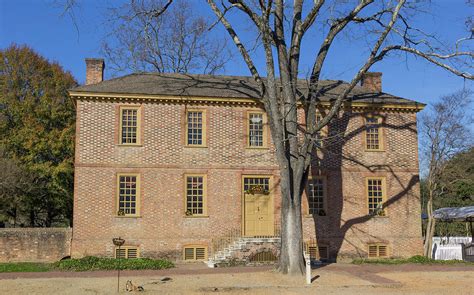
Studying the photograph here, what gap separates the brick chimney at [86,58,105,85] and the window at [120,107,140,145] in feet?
8.98

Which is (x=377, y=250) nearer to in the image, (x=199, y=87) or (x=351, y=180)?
(x=351, y=180)

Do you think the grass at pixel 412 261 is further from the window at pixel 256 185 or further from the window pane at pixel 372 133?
the window pane at pixel 372 133

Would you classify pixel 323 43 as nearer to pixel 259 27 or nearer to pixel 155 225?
pixel 259 27

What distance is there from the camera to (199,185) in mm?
20797

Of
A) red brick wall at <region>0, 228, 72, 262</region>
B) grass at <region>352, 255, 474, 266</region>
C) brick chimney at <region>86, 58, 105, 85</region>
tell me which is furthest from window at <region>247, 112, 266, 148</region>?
red brick wall at <region>0, 228, 72, 262</region>

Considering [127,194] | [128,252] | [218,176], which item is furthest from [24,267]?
[218,176]

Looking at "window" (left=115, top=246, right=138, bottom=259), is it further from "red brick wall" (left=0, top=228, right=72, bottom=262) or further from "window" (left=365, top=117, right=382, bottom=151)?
"window" (left=365, top=117, right=382, bottom=151)

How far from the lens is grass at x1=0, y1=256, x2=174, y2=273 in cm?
1748

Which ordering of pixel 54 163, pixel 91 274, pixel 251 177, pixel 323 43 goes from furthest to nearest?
pixel 54 163 → pixel 251 177 → pixel 323 43 → pixel 91 274

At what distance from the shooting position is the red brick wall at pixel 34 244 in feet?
65.5

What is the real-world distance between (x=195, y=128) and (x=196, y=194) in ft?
8.81

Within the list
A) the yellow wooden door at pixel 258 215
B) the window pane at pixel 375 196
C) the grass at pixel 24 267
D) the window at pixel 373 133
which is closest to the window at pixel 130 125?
the yellow wooden door at pixel 258 215

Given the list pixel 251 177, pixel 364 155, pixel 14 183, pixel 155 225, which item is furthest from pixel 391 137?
pixel 14 183

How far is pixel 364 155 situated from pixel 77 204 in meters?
12.0
